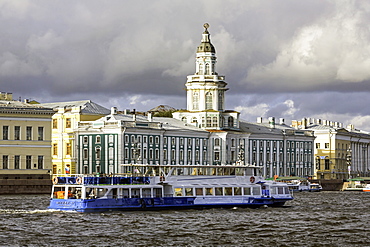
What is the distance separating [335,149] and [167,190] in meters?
90.0

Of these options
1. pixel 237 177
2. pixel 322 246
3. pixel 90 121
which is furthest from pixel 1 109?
pixel 322 246

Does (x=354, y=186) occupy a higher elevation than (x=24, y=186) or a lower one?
lower

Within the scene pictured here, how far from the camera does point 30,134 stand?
95438 millimetres

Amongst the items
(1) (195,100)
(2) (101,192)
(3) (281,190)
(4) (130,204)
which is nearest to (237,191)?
(3) (281,190)

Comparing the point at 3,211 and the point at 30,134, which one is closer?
the point at 3,211

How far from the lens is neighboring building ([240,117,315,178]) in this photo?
126306 millimetres

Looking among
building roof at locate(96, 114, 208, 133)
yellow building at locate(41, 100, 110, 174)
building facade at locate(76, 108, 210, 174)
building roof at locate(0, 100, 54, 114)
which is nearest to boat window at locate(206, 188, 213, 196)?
building roof at locate(0, 100, 54, 114)

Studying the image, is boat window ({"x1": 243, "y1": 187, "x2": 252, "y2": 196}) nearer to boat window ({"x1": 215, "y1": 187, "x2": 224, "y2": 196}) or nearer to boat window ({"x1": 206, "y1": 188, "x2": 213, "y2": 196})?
boat window ({"x1": 215, "y1": 187, "x2": 224, "y2": 196})

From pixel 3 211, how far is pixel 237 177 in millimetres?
14523

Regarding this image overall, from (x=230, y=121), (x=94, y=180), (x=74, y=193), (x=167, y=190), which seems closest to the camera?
(x=94, y=180)

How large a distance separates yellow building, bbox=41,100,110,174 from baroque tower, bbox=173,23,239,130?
11.1 meters

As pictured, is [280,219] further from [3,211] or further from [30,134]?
[30,134]

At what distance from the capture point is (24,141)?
312ft

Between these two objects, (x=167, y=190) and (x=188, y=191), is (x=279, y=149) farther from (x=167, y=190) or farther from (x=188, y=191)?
(x=167, y=190)
